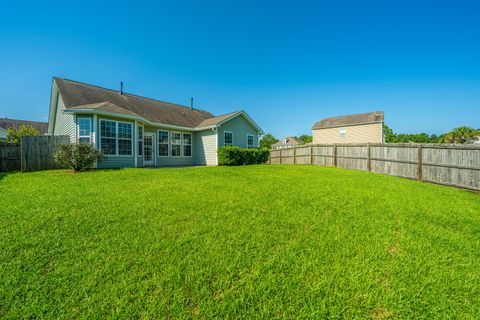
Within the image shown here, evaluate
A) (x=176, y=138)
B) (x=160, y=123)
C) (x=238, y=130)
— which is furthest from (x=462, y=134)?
(x=160, y=123)

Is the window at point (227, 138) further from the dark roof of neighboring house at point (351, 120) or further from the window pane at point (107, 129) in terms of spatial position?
the dark roof of neighboring house at point (351, 120)

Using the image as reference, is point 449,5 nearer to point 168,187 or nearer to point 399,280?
point 399,280

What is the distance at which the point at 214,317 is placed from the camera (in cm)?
182

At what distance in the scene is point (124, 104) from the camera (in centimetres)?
1449

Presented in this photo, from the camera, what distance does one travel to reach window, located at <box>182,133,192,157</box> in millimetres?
15991

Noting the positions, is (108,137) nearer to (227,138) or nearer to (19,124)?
(227,138)

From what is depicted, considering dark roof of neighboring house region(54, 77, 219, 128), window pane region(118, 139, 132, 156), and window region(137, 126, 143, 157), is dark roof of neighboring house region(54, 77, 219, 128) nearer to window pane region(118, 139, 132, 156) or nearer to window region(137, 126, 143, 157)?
window region(137, 126, 143, 157)

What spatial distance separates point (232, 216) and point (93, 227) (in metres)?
2.43

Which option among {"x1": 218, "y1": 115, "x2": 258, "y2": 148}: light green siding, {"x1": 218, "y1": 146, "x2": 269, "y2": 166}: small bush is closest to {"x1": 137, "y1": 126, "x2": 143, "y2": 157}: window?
{"x1": 218, "y1": 146, "x2": 269, "y2": 166}: small bush

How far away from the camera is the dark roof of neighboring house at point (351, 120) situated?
2329 cm

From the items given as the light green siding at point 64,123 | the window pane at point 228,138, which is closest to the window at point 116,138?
the light green siding at point 64,123

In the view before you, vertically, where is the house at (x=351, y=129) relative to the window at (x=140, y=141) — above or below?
above

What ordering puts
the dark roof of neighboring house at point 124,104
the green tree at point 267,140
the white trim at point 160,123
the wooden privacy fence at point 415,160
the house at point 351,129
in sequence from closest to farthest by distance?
1. the wooden privacy fence at point 415,160
2. the white trim at point 160,123
3. the dark roof of neighboring house at point 124,104
4. the house at point 351,129
5. the green tree at point 267,140

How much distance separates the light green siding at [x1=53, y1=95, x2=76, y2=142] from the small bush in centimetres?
825
